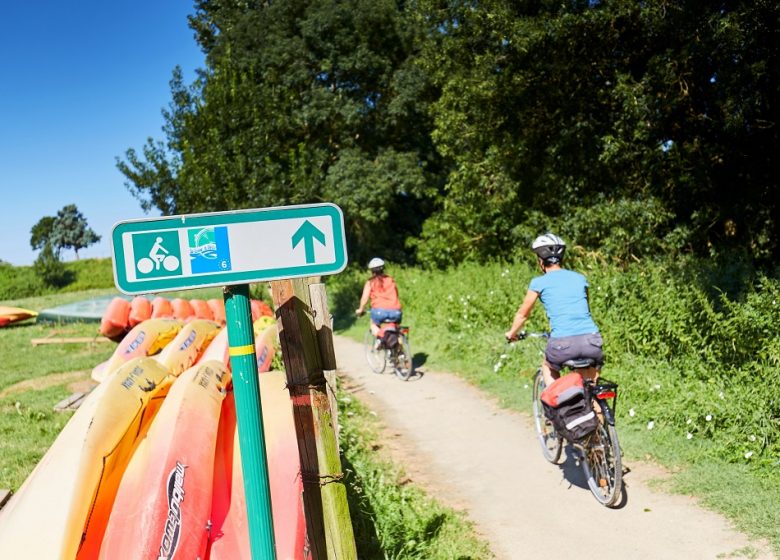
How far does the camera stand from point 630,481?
523 cm

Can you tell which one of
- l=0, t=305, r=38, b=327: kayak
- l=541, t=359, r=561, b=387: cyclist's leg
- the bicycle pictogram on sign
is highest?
the bicycle pictogram on sign

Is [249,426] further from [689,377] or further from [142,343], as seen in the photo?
[142,343]

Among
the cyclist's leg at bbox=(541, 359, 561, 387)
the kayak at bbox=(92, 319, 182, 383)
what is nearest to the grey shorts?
the cyclist's leg at bbox=(541, 359, 561, 387)

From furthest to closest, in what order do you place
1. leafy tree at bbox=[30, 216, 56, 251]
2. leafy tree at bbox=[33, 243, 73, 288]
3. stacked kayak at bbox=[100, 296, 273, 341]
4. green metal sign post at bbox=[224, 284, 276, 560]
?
1. leafy tree at bbox=[30, 216, 56, 251]
2. leafy tree at bbox=[33, 243, 73, 288]
3. stacked kayak at bbox=[100, 296, 273, 341]
4. green metal sign post at bbox=[224, 284, 276, 560]

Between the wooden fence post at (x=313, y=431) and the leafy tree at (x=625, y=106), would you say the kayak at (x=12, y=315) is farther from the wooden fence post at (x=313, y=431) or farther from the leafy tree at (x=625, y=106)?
the wooden fence post at (x=313, y=431)

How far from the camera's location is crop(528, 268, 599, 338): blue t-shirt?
5055 millimetres

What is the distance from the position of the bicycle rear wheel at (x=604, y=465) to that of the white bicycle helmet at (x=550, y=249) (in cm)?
136

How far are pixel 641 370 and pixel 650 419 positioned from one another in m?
0.88

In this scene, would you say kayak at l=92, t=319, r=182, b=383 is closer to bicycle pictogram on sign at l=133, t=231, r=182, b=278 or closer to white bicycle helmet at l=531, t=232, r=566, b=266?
white bicycle helmet at l=531, t=232, r=566, b=266

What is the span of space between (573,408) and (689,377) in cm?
237

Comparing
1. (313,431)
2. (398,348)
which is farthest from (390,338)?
(313,431)

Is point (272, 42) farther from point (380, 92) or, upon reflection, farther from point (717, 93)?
point (717, 93)

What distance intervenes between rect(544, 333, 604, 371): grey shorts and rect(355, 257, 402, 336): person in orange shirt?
5290mm

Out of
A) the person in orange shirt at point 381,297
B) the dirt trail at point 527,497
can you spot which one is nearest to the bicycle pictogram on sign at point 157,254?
the dirt trail at point 527,497
